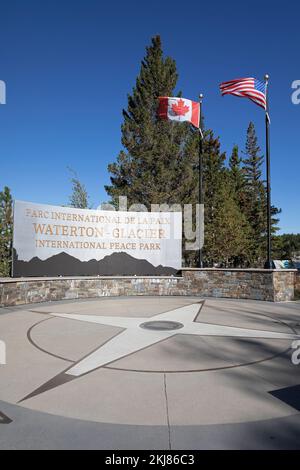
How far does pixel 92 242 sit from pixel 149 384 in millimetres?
10518

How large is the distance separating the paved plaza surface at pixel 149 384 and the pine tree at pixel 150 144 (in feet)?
71.8

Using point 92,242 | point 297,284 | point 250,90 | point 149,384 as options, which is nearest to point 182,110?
point 250,90

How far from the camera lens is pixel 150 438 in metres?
3.34

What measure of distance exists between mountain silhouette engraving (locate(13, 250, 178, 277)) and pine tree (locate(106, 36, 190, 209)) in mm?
14588

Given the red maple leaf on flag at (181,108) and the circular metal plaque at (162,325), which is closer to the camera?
the circular metal plaque at (162,325)

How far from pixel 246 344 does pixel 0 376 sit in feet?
14.9

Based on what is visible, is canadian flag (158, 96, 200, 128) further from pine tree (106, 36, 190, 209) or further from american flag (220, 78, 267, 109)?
pine tree (106, 36, 190, 209)

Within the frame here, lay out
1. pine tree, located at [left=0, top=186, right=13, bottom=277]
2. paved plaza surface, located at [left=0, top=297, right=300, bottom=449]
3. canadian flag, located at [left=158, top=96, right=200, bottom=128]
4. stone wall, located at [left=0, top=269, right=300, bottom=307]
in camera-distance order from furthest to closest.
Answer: pine tree, located at [left=0, top=186, right=13, bottom=277] < canadian flag, located at [left=158, top=96, right=200, bottom=128] < stone wall, located at [left=0, top=269, right=300, bottom=307] < paved plaza surface, located at [left=0, top=297, right=300, bottom=449]

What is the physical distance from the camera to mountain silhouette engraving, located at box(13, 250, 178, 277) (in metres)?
13.3

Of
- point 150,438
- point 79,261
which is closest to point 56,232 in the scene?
point 79,261

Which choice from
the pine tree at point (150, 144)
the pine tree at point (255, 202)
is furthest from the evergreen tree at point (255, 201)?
the pine tree at point (150, 144)

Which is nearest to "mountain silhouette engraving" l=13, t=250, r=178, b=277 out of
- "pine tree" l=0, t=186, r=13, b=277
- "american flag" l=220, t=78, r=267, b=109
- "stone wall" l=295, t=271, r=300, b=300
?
"stone wall" l=295, t=271, r=300, b=300

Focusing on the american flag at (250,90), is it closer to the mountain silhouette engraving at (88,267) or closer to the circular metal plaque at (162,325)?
the mountain silhouette engraving at (88,267)

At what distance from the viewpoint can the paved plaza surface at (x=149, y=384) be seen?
3398mm
